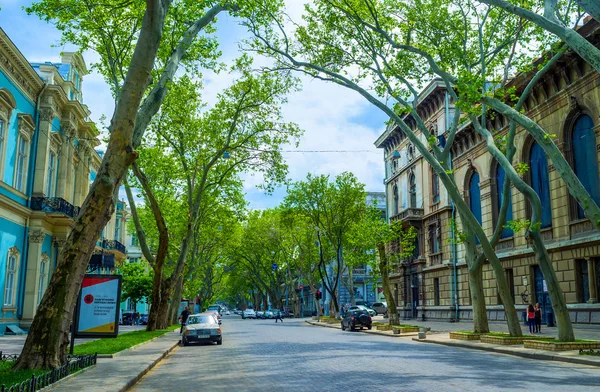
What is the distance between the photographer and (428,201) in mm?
44406

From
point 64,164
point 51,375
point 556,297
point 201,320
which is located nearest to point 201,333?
point 201,320

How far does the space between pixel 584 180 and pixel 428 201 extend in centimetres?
1892

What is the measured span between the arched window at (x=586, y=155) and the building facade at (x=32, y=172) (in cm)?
2522

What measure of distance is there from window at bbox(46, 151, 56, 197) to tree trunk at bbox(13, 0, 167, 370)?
20917mm

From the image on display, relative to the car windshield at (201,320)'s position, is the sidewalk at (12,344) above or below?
below

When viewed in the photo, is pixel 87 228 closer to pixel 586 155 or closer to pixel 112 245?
pixel 586 155

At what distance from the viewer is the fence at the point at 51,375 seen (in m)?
7.43

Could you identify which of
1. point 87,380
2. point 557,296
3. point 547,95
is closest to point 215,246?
point 547,95

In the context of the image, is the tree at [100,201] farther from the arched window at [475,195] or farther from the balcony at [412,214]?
the balcony at [412,214]

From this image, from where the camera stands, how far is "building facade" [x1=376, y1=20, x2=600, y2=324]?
25.3 m

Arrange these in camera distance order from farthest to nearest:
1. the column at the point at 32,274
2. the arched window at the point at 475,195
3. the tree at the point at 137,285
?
1. the tree at the point at 137,285
2. the arched window at the point at 475,195
3. the column at the point at 32,274

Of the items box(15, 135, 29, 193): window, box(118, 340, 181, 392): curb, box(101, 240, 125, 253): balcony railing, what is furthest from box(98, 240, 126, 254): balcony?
box(118, 340, 181, 392): curb

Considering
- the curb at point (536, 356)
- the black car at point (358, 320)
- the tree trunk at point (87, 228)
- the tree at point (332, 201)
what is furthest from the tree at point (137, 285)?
the tree trunk at point (87, 228)

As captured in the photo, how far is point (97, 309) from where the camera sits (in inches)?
556
